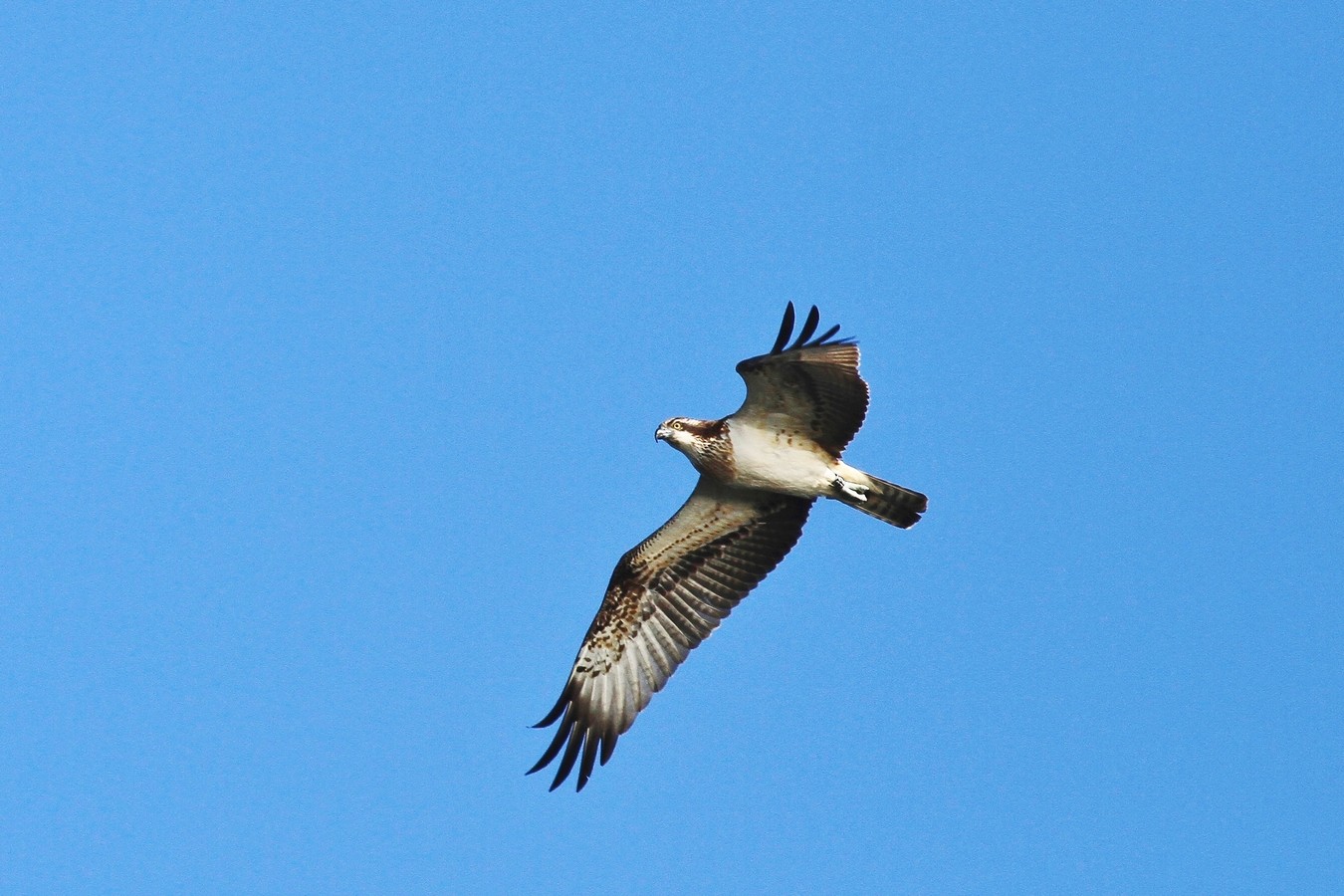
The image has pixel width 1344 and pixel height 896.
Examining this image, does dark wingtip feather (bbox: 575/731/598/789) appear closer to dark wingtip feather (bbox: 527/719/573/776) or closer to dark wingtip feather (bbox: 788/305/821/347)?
dark wingtip feather (bbox: 527/719/573/776)

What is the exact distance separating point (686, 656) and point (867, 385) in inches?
118

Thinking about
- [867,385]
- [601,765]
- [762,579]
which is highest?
[867,385]

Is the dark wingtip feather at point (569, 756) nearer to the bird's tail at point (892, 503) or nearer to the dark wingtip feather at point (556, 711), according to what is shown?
the dark wingtip feather at point (556, 711)

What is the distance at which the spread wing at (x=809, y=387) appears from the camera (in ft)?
43.4

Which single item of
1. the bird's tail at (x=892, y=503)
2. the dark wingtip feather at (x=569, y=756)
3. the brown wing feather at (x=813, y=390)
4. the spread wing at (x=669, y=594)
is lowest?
the dark wingtip feather at (x=569, y=756)

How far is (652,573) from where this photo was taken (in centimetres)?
1499

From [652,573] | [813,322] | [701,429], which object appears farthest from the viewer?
[652,573]

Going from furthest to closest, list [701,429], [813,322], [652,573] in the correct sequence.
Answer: [652,573], [701,429], [813,322]

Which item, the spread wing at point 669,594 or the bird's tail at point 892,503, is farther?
the spread wing at point 669,594

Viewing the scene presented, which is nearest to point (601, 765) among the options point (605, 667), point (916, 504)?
point (605, 667)

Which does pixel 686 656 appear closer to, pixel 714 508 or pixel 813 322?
pixel 714 508

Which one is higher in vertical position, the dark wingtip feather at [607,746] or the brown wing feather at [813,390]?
the brown wing feather at [813,390]

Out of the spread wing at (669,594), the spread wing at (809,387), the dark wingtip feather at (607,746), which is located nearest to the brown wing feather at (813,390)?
the spread wing at (809,387)

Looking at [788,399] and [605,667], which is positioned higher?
[788,399]
